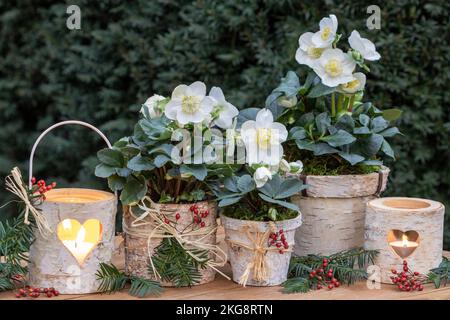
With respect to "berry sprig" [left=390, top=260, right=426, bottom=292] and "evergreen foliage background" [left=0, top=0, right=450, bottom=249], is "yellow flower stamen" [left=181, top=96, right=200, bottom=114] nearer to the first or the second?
"berry sprig" [left=390, top=260, right=426, bottom=292]

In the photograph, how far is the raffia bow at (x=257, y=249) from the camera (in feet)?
4.57

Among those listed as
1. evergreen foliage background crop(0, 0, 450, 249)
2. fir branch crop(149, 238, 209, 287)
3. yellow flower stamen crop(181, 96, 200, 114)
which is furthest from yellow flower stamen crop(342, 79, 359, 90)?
evergreen foliage background crop(0, 0, 450, 249)

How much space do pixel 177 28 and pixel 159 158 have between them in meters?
1.61

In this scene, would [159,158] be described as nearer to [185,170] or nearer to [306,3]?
[185,170]

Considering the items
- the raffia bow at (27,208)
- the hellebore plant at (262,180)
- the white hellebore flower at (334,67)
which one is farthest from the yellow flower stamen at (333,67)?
the raffia bow at (27,208)

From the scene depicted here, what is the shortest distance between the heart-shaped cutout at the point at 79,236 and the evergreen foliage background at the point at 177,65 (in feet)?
4.09

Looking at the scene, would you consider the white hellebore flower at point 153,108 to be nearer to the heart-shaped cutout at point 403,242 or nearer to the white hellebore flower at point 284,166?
the white hellebore flower at point 284,166

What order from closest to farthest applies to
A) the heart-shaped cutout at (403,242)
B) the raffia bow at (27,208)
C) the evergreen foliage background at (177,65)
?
the raffia bow at (27,208) < the heart-shaped cutout at (403,242) < the evergreen foliage background at (177,65)

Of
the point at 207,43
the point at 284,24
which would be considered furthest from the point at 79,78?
the point at 284,24

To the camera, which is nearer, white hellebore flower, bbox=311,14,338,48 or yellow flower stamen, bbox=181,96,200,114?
yellow flower stamen, bbox=181,96,200,114

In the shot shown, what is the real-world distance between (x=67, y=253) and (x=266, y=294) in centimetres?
38

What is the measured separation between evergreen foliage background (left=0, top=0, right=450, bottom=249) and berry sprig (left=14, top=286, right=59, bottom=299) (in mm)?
1335

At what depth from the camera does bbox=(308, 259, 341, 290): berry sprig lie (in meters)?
1.43

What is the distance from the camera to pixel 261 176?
4.45ft
